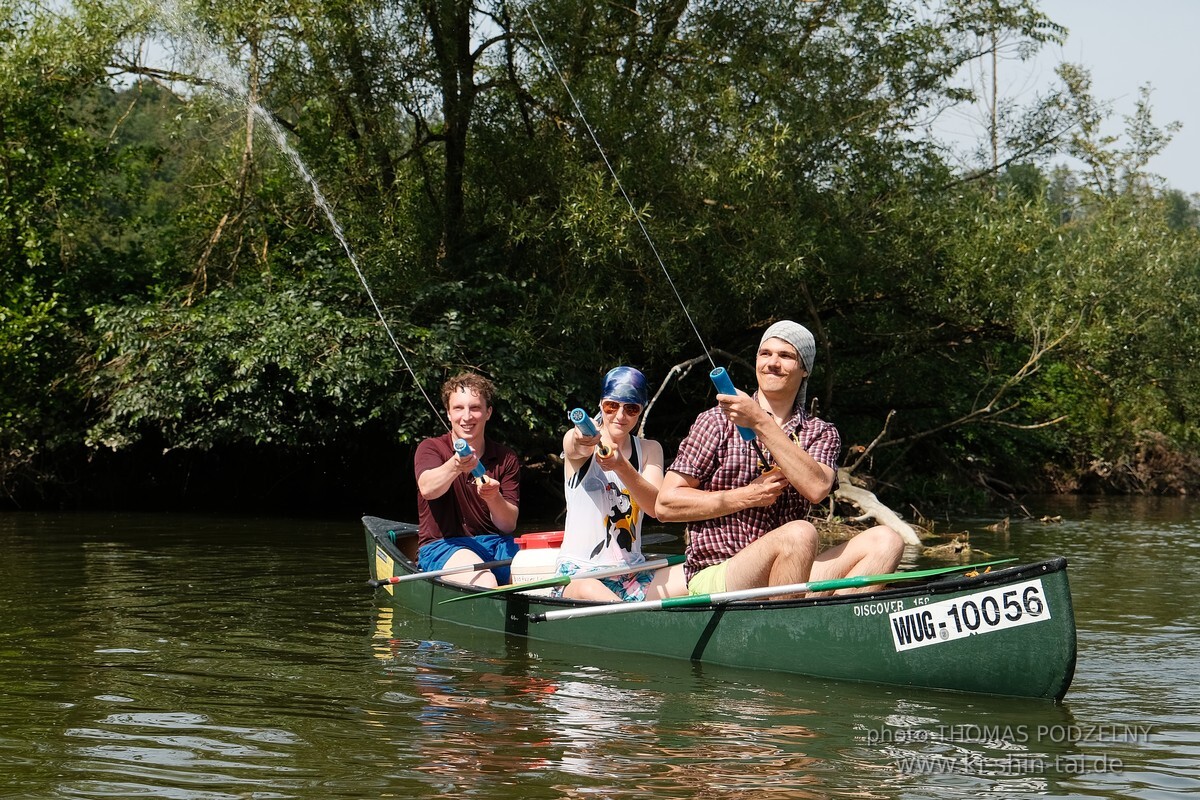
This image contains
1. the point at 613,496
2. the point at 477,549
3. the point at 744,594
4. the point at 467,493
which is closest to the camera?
the point at 744,594

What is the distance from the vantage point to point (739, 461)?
6156 mm

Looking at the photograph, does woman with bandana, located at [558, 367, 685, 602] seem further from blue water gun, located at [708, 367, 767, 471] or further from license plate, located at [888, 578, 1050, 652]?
license plate, located at [888, 578, 1050, 652]

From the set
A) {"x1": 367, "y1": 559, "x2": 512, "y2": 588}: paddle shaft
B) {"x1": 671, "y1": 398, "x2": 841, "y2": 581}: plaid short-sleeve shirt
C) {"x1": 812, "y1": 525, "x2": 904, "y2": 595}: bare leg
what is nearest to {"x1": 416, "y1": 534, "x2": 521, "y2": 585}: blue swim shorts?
{"x1": 367, "y1": 559, "x2": 512, "y2": 588}: paddle shaft

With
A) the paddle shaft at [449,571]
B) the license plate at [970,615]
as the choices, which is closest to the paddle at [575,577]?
the paddle shaft at [449,571]

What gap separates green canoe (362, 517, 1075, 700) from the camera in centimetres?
580

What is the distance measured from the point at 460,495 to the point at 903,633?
10.1 ft

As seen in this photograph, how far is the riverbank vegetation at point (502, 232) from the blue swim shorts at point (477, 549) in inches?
249

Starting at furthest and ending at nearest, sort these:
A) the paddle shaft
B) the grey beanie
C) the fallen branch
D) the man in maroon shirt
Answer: the fallen branch
the paddle shaft
the man in maroon shirt
the grey beanie

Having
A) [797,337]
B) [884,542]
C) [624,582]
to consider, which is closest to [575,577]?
[624,582]

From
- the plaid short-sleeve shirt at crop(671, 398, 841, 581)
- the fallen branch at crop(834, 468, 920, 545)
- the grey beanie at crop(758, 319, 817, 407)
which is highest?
the grey beanie at crop(758, 319, 817, 407)

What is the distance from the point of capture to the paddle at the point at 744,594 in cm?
613

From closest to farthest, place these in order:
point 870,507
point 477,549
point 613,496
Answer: point 613,496 → point 477,549 → point 870,507

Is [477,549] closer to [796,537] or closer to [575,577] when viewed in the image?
[575,577]

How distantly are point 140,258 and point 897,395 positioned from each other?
9889mm
